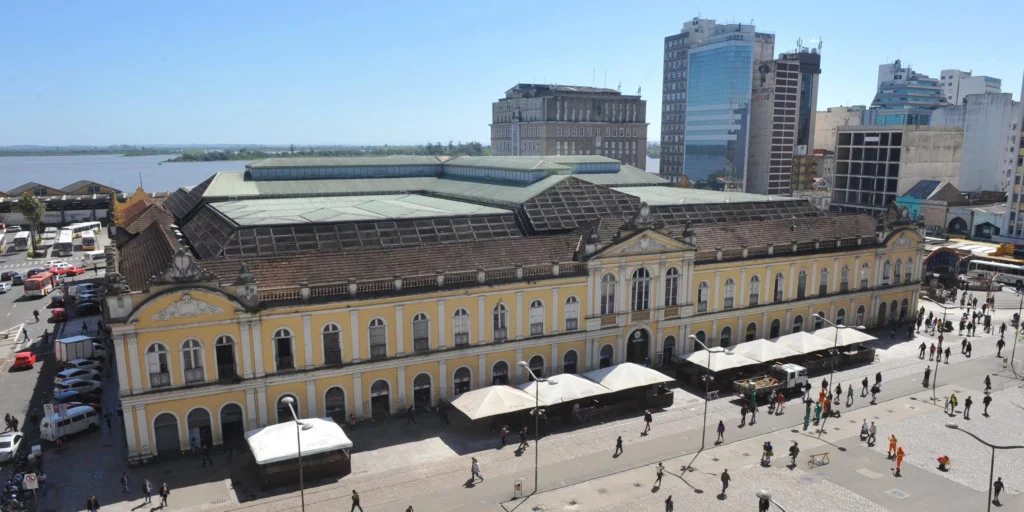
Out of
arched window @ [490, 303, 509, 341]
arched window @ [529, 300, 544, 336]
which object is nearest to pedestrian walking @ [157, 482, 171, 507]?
arched window @ [490, 303, 509, 341]

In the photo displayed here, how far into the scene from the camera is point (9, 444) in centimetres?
3750

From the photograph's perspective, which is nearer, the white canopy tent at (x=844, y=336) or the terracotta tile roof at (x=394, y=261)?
the terracotta tile roof at (x=394, y=261)

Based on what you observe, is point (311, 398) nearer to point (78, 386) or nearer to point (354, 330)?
point (354, 330)

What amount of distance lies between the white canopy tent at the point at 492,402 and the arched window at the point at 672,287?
1428 centimetres

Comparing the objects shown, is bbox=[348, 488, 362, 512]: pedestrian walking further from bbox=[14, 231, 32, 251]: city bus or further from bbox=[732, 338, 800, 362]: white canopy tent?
bbox=[14, 231, 32, 251]: city bus

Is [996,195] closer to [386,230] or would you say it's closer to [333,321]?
[386,230]

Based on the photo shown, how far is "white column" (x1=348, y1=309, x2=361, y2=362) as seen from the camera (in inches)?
1583

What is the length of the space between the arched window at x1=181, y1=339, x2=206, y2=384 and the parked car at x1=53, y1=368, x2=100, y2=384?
16296 mm

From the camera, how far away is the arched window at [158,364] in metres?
36.2

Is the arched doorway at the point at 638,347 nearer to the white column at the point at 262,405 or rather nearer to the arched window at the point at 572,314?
the arched window at the point at 572,314

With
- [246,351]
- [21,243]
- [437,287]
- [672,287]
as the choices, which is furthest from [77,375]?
[21,243]

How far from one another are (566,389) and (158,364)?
73.7 ft

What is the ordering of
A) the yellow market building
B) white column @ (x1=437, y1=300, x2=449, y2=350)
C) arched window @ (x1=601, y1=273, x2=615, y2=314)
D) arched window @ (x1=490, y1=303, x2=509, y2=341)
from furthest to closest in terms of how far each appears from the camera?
1. arched window @ (x1=601, y1=273, x2=615, y2=314)
2. arched window @ (x1=490, y1=303, x2=509, y2=341)
3. white column @ (x1=437, y1=300, x2=449, y2=350)
4. the yellow market building

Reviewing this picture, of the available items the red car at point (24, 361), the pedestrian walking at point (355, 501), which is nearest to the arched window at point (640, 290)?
the pedestrian walking at point (355, 501)
